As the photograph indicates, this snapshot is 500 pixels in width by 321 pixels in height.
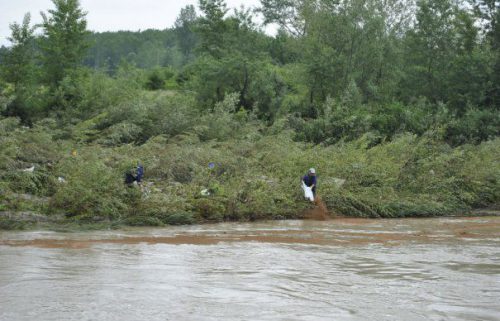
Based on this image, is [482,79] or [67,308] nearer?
[67,308]

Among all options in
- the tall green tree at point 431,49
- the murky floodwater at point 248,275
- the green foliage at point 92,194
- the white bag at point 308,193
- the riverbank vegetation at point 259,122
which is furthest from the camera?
the tall green tree at point 431,49

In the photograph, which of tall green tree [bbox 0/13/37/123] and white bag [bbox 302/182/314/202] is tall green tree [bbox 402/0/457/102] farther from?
tall green tree [bbox 0/13/37/123]

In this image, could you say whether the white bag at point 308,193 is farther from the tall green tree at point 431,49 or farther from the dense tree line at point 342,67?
the tall green tree at point 431,49

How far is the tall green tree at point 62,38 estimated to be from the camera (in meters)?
29.3

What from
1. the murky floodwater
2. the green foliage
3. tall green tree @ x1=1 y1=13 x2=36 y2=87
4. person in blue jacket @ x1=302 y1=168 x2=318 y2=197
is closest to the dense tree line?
tall green tree @ x1=1 y1=13 x2=36 y2=87

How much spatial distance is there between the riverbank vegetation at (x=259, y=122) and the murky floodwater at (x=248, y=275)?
9.29 ft

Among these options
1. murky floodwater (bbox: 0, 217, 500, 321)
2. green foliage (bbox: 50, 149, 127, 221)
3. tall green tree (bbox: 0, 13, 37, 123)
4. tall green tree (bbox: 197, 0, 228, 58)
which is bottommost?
murky floodwater (bbox: 0, 217, 500, 321)

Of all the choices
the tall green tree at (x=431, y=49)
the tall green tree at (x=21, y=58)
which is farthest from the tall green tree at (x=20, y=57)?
the tall green tree at (x=431, y=49)

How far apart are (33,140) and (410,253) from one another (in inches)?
521

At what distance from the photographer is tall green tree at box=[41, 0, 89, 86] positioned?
29297 millimetres

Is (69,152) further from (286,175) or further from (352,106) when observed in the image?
(352,106)

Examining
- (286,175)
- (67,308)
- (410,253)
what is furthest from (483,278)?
(286,175)

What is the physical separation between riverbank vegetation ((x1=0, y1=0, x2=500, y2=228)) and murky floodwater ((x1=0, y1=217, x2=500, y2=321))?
2833 millimetres

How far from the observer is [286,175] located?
21.8 metres
